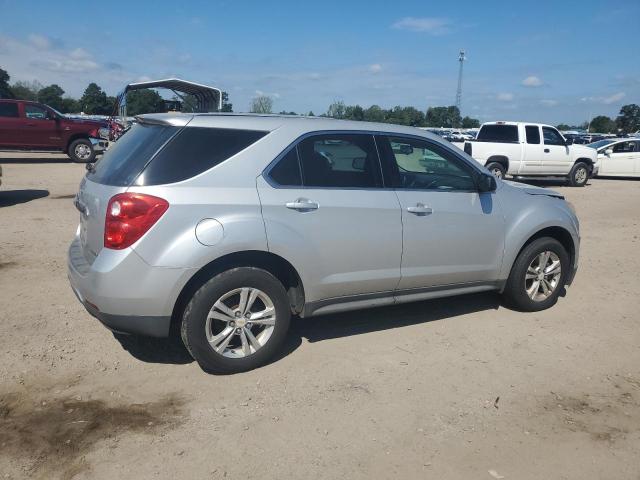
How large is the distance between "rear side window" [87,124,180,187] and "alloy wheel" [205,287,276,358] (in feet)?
3.32

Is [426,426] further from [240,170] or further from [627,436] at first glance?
[240,170]

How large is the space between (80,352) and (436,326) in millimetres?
2927

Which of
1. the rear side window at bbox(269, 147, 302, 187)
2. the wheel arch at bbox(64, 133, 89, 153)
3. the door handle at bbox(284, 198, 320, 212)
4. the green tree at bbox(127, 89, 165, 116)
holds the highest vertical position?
the green tree at bbox(127, 89, 165, 116)

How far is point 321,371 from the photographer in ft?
12.9

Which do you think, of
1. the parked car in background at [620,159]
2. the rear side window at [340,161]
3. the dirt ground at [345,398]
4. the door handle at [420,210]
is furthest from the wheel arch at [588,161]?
the rear side window at [340,161]

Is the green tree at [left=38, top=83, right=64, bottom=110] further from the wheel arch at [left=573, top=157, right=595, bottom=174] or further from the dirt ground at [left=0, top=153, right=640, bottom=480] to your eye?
the dirt ground at [left=0, top=153, right=640, bottom=480]

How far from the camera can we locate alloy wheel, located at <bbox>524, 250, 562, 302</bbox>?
5.09 m

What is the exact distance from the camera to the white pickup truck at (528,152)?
51.3ft

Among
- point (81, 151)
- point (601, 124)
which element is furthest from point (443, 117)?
point (81, 151)

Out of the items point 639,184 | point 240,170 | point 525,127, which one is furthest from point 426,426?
point 639,184

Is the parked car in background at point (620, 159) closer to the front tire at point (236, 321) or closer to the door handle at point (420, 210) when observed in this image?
the door handle at point (420, 210)

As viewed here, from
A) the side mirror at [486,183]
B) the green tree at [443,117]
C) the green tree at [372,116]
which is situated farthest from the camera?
the green tree at [443,117]

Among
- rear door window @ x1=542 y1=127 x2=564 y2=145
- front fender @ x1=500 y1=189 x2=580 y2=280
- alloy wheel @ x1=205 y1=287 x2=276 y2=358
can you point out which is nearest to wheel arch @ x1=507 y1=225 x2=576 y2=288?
front fender @ x1=500 y1=189 x2=580 y2=280

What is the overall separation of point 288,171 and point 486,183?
5.90 feet
